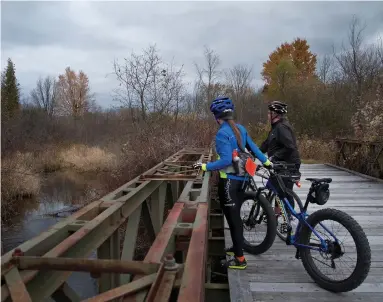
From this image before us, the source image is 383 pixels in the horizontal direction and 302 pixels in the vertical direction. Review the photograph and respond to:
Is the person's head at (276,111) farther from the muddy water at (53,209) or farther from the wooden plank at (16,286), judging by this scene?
the muddy water at (53,209)

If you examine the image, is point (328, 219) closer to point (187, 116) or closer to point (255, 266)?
point (255, 266)

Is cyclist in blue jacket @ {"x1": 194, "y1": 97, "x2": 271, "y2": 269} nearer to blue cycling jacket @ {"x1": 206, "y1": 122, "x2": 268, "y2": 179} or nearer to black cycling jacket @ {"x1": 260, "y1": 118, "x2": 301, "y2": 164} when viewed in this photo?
blue cycling jacket @ {"x1": 206, "y1": 122, "x2": 268, "y2": 179}

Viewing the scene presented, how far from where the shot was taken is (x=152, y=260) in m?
2.01

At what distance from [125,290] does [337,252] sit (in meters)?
2.28

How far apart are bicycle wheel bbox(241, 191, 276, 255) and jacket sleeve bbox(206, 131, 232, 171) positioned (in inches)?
34.4

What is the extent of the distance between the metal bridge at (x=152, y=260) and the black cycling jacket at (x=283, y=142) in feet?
3.10

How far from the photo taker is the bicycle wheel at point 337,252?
2.96 metres

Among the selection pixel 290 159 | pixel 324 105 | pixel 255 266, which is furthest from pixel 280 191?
pixel 324 105

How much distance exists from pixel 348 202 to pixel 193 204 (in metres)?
4.75

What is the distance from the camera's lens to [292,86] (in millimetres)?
23328

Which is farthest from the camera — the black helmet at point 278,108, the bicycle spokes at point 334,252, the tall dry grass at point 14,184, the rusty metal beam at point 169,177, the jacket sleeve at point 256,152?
the tall dry grass at point 14,184

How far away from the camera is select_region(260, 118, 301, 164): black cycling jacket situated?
167 inches

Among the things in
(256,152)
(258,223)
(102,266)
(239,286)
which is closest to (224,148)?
(256,152)

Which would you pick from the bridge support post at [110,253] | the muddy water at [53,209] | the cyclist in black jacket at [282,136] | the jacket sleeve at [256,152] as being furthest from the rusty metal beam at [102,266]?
the muddy water at [53,209]
